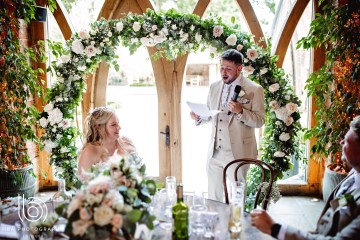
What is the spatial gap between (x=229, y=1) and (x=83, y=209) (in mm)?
3091

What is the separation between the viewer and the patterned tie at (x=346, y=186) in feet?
6.82

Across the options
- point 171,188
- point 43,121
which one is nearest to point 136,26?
point 43,121

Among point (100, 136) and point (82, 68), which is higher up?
point (82, 68)

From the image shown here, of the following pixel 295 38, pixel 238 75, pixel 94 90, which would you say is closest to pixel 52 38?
pixel 94 90

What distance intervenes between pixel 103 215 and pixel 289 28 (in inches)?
122

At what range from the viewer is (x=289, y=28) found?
3953 mm

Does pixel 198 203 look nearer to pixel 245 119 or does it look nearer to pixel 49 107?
pixel 245 119

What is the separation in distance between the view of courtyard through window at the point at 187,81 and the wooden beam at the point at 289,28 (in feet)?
0.25

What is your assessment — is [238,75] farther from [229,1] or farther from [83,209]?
[83,209]

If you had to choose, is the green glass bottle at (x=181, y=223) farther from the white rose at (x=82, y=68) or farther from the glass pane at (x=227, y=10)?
the glass pane at (x=227, y=10)

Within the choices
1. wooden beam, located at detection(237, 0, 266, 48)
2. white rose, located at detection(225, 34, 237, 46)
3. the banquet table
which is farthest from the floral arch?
the banquet table

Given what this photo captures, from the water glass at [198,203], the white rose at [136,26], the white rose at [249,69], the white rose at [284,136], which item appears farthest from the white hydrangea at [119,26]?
the water glass at [198,203]

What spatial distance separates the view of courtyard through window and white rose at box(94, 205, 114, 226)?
9.01ft

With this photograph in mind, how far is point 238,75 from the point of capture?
3.17m
